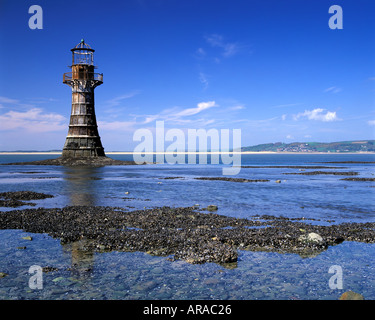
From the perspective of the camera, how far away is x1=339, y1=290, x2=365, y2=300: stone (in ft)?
29.2

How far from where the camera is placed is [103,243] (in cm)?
1382

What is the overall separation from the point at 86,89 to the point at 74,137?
36.7 ft

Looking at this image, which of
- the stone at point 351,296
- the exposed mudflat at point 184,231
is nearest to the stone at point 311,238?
the exposed mudflat at point 184,231

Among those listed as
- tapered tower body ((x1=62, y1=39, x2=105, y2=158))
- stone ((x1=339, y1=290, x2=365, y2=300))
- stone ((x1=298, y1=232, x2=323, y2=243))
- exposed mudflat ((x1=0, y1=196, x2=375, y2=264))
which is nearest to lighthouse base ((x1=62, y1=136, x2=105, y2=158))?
tapered tower body ((x1=62, y1=39, x2=105, y2=158))

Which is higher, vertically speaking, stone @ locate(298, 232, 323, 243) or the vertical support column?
the vertical support column

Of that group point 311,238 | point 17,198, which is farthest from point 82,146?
point 311,238

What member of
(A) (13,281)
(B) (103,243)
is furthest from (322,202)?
(A) (13,281)

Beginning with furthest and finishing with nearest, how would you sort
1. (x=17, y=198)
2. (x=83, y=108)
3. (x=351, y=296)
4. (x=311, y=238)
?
(x=83, y=108), (x=17, y=198), (x=311, y=238), (x=351, y=296)

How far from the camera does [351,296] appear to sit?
8961 mm

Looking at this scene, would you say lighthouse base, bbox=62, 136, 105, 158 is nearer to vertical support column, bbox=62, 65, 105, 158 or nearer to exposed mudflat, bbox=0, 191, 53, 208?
vertical support column, bbox=62, 65, 105, 158

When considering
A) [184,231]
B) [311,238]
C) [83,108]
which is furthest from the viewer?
[83,108]

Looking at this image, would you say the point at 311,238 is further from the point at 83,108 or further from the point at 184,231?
the point at 83,108
